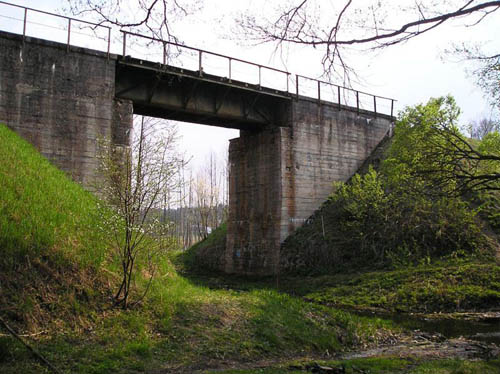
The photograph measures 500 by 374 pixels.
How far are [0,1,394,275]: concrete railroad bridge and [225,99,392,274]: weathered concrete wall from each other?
64mm

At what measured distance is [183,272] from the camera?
3262 cm

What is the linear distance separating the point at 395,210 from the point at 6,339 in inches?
869

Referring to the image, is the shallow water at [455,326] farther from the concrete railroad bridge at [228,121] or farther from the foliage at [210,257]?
the foliage at [210,257]

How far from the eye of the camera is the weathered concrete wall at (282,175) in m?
27.9

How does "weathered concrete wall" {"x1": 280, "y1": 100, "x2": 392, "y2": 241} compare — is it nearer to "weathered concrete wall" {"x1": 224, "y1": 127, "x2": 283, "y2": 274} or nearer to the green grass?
"weathered concrete wall" {"x1": 224, "y1": 127, "x2": 283, "y2": 274}

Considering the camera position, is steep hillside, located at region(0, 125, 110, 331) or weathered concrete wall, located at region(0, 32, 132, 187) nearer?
steep hillside, located at region(0, 125, 110, 331)

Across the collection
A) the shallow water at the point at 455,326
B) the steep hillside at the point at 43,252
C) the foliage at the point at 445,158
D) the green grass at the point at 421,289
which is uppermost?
the foliage at the point at 445,158

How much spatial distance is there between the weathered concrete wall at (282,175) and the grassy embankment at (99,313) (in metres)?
13.5

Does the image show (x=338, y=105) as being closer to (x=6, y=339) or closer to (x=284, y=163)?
(x=284, y=163)

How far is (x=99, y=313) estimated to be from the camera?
10008mm

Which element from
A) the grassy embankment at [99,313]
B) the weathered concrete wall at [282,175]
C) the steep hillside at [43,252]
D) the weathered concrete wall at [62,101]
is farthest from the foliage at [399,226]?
the steep hillside at [43,252]

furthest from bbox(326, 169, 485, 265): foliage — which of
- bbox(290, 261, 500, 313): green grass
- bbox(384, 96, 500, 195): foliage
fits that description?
bbox(384, 96, 500, 195): foliage

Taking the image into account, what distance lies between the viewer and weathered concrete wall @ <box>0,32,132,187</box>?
65.9ft

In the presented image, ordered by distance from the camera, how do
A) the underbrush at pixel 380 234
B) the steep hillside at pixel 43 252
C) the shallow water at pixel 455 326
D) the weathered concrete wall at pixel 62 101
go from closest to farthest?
the steep hillside at pixel 43 252 < the shallow water at pixel 455 326 < the weathered concrete wall at pixel 62 101 < the underbrush at pixel 380 234
